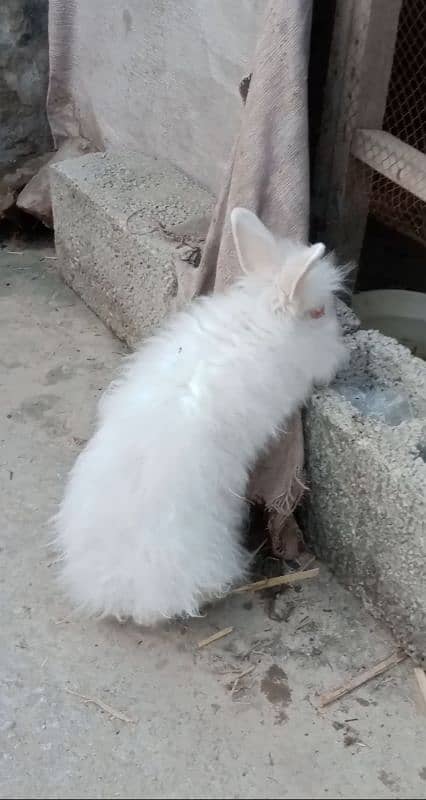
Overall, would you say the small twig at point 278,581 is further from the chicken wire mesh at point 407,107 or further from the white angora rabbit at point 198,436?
the chicken wire mesh at point 407,107

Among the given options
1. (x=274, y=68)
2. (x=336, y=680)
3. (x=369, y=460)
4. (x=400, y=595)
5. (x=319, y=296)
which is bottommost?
(x=336, y=680)

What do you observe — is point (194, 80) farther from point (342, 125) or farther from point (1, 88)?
point (1, 88)

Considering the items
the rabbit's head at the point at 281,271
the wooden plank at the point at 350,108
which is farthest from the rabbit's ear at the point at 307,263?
the wooden plank at the point at 350,108

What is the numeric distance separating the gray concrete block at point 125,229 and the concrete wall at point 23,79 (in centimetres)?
67

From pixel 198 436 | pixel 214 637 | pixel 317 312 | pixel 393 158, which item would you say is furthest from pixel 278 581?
pixel 393 158

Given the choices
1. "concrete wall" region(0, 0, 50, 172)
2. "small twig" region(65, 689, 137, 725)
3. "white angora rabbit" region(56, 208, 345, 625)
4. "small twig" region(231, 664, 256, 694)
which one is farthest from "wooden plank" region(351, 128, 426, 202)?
"concrete wall" region(0, 0, 50, 172)

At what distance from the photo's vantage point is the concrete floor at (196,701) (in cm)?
211

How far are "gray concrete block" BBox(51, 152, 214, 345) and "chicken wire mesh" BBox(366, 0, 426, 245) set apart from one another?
73 centimetres

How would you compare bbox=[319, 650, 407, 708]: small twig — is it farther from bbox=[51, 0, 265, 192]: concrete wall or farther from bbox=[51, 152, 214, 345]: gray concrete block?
bbox=[51, 0, 265, 192]: concrete wall

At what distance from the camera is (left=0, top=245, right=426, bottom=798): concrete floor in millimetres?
2113

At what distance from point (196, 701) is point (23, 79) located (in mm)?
3112

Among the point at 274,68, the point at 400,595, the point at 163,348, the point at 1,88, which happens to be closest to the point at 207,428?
the point at 163,348

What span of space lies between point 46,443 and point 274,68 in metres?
1.45

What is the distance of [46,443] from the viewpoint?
3109 mm
